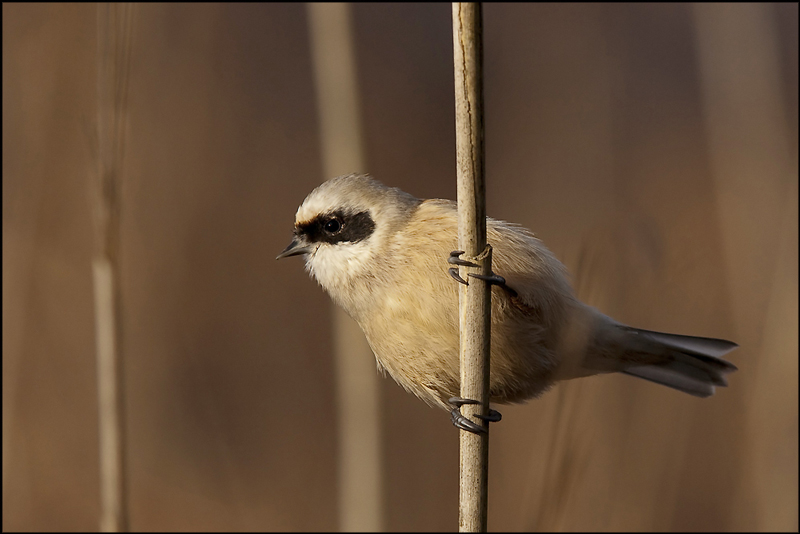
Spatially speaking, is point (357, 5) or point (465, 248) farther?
point (357, 5)

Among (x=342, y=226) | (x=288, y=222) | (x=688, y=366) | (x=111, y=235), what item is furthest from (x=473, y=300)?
(x=288, y=222)

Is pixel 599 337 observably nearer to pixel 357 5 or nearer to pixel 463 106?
pixel 463 106

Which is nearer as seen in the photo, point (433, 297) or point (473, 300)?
point (473, 300)

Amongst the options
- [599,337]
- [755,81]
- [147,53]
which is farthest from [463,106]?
[147,53]

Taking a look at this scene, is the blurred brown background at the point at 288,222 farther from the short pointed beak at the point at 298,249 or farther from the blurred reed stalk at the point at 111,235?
the short pointed beak at the point at 298,249

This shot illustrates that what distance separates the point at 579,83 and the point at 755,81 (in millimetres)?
1499

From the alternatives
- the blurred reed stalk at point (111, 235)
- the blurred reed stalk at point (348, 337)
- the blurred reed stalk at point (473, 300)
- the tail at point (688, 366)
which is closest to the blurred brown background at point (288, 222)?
the tail at point (688, 366)

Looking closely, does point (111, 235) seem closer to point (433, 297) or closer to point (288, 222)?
point (433, 297)

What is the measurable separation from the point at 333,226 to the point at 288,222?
2466 millimetres

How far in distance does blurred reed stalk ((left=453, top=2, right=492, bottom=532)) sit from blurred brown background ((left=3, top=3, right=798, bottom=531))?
1534mm

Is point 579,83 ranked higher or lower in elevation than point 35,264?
higher

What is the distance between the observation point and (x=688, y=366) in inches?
70.4

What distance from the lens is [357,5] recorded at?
409 cm

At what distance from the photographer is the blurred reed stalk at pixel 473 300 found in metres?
0.91
